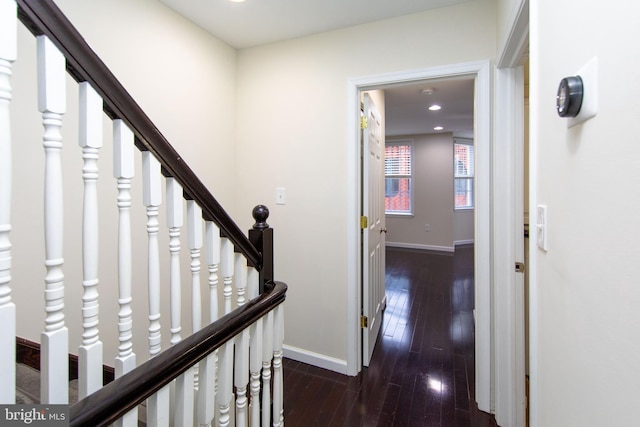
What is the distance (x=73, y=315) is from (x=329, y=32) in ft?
7.65

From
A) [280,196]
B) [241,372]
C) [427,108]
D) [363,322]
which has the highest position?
[427,108]

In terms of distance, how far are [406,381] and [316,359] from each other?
67 centimetres

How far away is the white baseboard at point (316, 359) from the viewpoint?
7.41 feet

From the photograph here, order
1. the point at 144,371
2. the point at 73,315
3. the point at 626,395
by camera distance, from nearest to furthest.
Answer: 1. the point at 626,395
2. the point at 144,371
3. the point at 73,315

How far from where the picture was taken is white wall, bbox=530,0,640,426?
493 mm

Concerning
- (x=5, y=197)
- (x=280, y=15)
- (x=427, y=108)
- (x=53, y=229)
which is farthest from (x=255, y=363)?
(x=427, y=108)

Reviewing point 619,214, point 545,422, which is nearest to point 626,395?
point 619,214

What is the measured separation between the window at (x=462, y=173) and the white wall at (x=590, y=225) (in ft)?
20.0

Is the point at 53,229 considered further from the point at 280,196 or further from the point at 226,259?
the point at 280,196

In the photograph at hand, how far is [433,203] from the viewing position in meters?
6.55

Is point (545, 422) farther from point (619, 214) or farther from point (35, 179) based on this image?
point (35, 179)

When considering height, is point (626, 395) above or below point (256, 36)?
below

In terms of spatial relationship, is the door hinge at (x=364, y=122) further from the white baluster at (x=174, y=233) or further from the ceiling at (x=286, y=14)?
the white baluster at (x=174, y=233)

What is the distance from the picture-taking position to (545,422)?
35.1 inches
